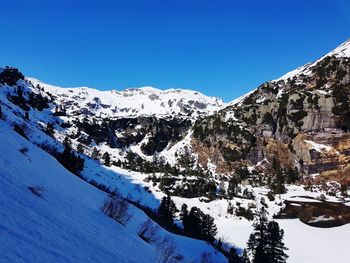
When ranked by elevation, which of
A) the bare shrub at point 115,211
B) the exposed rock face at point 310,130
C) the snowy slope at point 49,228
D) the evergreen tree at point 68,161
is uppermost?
the exposed rock face at point 310,130

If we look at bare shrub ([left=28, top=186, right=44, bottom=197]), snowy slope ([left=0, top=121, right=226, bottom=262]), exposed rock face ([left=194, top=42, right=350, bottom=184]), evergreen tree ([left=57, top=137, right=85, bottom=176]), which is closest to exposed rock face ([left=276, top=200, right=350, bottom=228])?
exposed rock face ([left=194, top=42, right=350, bottom=184])

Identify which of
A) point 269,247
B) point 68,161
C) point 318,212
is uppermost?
point 318,212

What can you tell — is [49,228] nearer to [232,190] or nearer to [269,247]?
[269,247]

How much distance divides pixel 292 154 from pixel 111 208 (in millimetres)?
172074

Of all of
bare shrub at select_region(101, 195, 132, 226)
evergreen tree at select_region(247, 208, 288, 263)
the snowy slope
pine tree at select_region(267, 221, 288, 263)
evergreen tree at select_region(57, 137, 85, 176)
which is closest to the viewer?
the snowy slope

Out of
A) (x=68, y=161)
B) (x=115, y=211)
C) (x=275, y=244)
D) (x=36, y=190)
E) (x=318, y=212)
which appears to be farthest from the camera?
(x=318, y=212)

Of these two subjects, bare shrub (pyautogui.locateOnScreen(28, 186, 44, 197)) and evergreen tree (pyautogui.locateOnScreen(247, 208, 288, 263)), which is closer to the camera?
bare shrub (pyautogui.locateOnScreen(28, 186, 44, 197))

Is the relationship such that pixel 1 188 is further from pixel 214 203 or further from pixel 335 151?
pixel 335 151

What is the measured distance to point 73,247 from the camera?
11.0 m

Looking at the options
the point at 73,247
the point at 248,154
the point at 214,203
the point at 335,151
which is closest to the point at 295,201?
the point at 214,203

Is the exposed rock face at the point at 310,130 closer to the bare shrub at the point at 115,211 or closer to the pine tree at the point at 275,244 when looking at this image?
the pine tree at the point at 275,244

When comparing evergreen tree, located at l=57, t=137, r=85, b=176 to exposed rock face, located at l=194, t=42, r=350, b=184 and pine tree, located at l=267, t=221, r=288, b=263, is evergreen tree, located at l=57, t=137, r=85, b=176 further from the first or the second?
exposed rock face, located at l=194, t=42, r=350, b=184

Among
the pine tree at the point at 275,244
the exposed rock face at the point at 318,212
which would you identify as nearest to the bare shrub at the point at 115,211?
the pine tree at the point at 275,244

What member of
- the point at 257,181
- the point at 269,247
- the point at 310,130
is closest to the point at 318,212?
the point at 257,181
